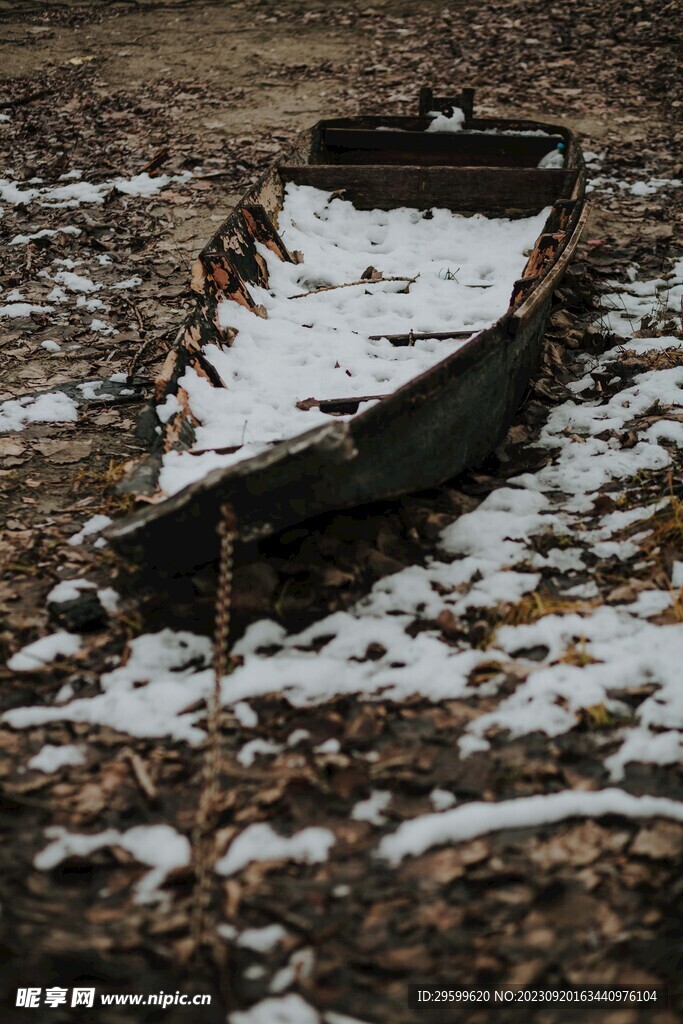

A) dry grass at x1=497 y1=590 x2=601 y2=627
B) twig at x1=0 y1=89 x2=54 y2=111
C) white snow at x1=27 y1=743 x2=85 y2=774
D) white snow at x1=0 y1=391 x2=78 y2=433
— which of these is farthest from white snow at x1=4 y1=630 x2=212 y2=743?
twig at x1=0 y1=89 x2=54 y2=111

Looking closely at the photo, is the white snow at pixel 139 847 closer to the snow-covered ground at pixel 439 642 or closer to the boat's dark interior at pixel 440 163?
the snow-covered ground at pixel 439 642

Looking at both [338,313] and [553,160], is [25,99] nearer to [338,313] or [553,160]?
[553,160]

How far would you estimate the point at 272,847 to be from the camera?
247 centimetres

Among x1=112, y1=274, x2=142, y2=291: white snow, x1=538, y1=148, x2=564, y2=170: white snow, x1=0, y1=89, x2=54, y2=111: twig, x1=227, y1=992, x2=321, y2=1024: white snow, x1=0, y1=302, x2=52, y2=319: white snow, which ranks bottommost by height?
x1=227, y1=992, x2=321, y2=1024: white snow

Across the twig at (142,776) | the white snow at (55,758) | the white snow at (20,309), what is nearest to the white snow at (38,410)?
the white snow at (20,309)

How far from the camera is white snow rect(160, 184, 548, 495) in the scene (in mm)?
4016

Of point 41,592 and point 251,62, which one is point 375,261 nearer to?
point 41,592

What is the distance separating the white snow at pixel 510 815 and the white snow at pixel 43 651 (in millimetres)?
1510

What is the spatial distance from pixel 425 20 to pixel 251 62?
2703mm

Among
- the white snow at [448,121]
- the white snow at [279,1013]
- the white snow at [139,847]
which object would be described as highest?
the white snow at [448,121]

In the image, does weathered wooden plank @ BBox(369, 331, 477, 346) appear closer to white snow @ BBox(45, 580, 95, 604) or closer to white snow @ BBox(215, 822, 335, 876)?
white snow @ BBox(45, 580, 95, 604)

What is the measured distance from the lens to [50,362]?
5.52m

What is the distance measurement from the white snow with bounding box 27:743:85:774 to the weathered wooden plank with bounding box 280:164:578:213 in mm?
4741

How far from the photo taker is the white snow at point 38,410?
4.89 metres
